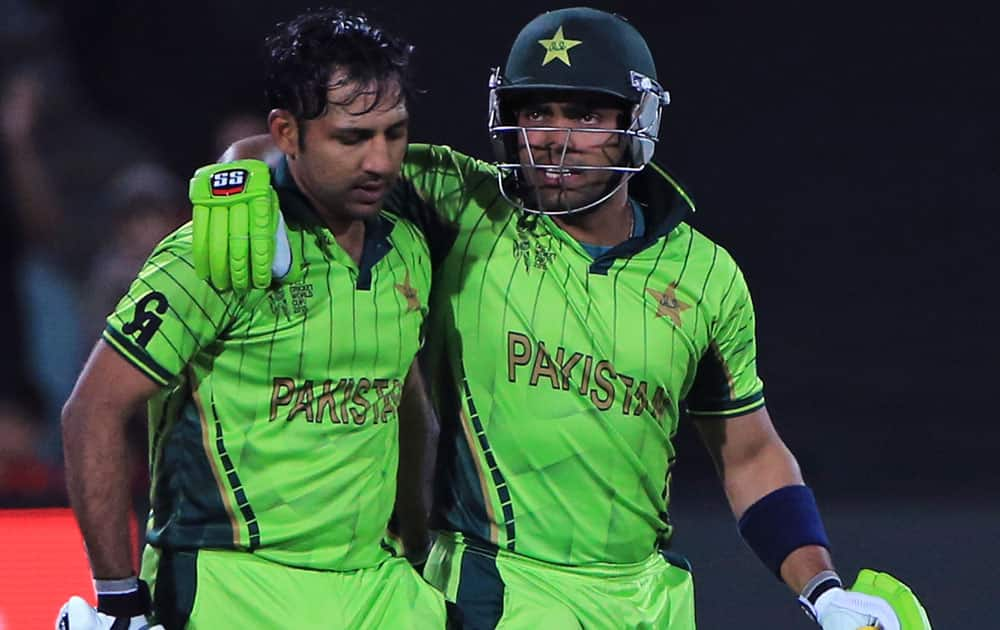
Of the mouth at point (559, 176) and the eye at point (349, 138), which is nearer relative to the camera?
the eye at point (349, 138)

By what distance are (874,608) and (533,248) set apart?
2.63 feet

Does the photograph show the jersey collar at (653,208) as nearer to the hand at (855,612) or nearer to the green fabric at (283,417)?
the green fabric at (283,417)

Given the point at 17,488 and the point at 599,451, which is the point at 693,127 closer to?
the point at 17,488

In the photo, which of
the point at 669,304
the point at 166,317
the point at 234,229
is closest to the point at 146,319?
the point at 166,317

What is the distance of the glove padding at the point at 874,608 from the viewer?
2.94 m

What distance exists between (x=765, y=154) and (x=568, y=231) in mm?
3020

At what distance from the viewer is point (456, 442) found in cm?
313

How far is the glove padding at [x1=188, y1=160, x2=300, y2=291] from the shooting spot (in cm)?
Result: 267

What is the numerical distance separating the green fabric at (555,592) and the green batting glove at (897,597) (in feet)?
1.14

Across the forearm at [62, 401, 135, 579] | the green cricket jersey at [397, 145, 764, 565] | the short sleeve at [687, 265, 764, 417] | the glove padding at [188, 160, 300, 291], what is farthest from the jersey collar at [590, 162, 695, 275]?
Result: the forearm at [62, 401, 135, 579]

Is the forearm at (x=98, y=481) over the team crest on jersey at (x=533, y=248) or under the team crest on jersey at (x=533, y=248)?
under

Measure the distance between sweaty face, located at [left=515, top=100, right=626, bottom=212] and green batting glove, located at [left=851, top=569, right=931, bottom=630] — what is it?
767mm

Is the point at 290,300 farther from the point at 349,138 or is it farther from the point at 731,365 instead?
the point at 731,365

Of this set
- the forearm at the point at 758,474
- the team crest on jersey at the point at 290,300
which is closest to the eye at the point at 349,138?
the team crest on jersey at the point at 290,300
